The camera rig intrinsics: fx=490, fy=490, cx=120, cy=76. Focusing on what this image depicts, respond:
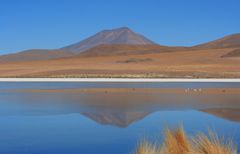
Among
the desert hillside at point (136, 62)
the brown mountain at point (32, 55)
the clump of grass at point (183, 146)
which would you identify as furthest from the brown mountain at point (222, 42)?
the clump of grass at point (183, 146)

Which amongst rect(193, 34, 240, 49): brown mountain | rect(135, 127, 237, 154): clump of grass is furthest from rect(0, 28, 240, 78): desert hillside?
rect(135, 127, 237, 154): clump of grass

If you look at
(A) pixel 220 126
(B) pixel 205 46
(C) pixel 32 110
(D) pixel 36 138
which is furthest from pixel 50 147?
(B) pixel 205 46

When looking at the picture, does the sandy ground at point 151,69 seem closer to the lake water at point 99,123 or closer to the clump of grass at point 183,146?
the lake water at point 99,123

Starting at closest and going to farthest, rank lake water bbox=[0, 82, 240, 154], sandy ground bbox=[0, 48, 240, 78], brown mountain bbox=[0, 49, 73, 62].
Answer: lake water bbox=[0, 82, 240, 154] → sandy ground bbox=[0, 48, 240, 78] → brown mountain bbox=[0, 49, 73, 62]

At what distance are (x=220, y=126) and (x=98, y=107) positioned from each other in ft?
15.0

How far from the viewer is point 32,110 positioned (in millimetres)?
12305

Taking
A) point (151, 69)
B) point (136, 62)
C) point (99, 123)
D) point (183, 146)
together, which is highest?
point (136, 62)

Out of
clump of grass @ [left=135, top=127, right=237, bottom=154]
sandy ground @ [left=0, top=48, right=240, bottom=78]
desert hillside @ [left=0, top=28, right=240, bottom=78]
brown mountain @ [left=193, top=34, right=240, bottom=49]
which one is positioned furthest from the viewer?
brown mountain @ [left=193, top=34, right=240, bottom=49]

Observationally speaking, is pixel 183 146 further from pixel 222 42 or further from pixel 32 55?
pixel 32 55

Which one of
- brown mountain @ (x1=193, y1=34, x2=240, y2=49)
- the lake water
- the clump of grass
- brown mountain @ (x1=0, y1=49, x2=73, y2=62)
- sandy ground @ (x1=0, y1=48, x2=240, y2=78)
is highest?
brown mountain @ (x1=193, y1=34, x2=240, y2=49)

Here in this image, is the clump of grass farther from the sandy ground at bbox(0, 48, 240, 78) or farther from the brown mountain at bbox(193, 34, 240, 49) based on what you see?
A: the brown mountain at bbox(193, 34, 240, 49)

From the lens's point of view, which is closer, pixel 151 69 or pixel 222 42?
pixel 151 69

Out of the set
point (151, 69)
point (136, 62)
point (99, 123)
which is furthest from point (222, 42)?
point (99, 123)

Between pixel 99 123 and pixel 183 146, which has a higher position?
pixel 183 146
